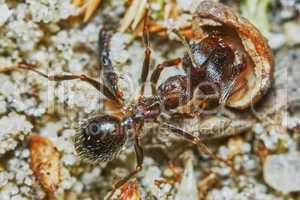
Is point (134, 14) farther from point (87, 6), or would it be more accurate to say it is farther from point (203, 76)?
point (203, 76)

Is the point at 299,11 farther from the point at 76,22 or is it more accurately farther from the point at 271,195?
the point at 76,22

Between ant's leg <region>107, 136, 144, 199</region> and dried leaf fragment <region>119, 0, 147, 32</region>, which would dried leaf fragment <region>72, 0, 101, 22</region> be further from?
ant's leg <region>107, 136, 144, 199</region>

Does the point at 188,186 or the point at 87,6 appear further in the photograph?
the point at 87,6

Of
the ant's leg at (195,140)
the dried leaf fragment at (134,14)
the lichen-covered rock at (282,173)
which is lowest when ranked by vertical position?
the lichen-covered rock at (282,173)

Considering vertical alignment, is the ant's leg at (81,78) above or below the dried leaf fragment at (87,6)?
below

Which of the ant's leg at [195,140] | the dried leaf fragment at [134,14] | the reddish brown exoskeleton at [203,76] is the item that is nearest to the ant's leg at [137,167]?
the reddish brown exoskeleton at [203,76]

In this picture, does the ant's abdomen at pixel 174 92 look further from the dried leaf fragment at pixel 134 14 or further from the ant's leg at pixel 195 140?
the dried leaf fragment at pixel 134 14

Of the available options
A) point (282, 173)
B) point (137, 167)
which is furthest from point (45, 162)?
point (282, 173)

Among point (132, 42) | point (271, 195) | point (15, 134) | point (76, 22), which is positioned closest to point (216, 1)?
point (132, 42)
